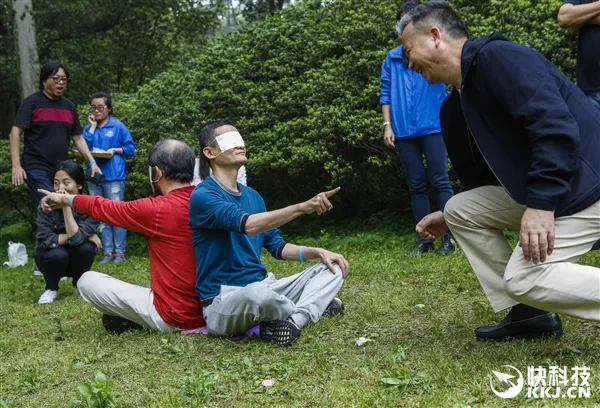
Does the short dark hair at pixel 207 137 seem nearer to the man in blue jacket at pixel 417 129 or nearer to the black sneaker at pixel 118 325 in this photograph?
the black sneaker at pixel 118 325

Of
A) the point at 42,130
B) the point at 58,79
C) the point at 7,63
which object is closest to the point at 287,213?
the point at 58,79

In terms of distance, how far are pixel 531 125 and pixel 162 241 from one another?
2.42 m

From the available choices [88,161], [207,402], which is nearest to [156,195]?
[207,402]

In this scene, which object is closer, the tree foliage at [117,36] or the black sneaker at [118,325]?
the black sneaker at [118,325]

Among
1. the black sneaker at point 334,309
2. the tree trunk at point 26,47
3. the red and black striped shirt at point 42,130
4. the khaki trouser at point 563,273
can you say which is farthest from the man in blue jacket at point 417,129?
the tree trunk at point 26,47

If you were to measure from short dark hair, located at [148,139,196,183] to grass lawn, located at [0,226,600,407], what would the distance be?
1012 millimetres

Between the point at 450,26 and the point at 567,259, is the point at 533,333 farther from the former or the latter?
the point at 450,26

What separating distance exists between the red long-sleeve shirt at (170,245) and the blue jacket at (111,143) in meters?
4.13

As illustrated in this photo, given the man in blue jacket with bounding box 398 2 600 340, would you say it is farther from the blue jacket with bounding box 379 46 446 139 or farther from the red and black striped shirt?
the red and black striped shirt

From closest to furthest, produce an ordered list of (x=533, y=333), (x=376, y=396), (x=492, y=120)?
1. (x=376, y=396)
2. (x=492, y=120)
3. (x=533, y=333)

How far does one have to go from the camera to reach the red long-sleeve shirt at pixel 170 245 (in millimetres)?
4477

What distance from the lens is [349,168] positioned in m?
8.62

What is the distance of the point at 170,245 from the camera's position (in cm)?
454

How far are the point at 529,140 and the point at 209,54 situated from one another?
8204 millimetres
